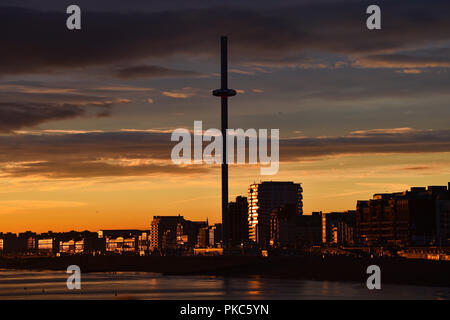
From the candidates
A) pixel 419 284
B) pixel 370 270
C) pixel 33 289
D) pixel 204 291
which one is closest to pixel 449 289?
pixel 419 284

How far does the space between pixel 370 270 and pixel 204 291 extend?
5230 centimetres
